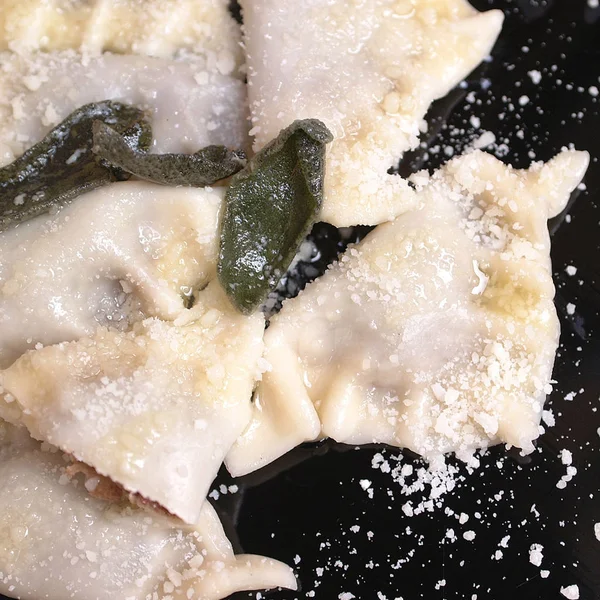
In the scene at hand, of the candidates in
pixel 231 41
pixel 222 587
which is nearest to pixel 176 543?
pixel 222 587

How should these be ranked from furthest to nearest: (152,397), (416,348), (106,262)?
(416,348)
(106,262)
(152,397)

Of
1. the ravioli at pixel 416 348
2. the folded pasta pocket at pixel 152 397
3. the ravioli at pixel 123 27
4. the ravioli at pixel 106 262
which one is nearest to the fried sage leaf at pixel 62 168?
A: the ravioli at pixel 106 262

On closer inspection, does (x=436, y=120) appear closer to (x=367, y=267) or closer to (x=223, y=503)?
(x=367, y=267)

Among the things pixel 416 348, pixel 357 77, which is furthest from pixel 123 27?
pixel 416 348

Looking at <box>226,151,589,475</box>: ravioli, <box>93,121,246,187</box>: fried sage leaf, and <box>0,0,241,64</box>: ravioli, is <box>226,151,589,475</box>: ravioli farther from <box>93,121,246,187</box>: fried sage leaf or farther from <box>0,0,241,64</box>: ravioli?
<box>0,0,241,64</box>: ravioli

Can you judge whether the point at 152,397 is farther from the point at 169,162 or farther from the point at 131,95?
the point at 131,95

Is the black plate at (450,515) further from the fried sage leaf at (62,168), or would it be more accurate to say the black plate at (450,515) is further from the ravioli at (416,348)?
the fried sage leaf at (62,168)

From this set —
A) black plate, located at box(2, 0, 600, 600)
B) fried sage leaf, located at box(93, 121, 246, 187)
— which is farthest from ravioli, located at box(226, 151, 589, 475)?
fried sage leaf, located at box(93, 121, 246, 187)
